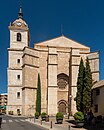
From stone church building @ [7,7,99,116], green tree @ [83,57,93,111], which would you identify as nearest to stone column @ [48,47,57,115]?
stone church building @ [7,7,99,116]

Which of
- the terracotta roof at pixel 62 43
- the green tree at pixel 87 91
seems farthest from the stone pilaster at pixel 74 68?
the green tree at pixel 87 91

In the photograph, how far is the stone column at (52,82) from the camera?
47.0 metres

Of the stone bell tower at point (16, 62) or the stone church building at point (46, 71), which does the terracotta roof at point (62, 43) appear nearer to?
the stone church building at point (46, 71)

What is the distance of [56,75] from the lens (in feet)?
159

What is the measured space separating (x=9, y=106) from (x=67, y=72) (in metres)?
14.0

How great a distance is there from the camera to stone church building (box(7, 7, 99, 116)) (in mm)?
46969

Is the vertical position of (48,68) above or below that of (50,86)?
above

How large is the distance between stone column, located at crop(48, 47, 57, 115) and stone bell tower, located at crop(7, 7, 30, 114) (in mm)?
8350


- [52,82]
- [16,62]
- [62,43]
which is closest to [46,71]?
[52,82]

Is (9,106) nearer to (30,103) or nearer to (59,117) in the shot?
(30,103)

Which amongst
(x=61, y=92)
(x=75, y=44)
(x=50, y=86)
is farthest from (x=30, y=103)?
(x=75, y=44)

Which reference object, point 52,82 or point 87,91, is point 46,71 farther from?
point 87,91

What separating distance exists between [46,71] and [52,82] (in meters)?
3.22

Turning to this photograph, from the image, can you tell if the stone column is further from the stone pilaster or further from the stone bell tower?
the stone bell tower
